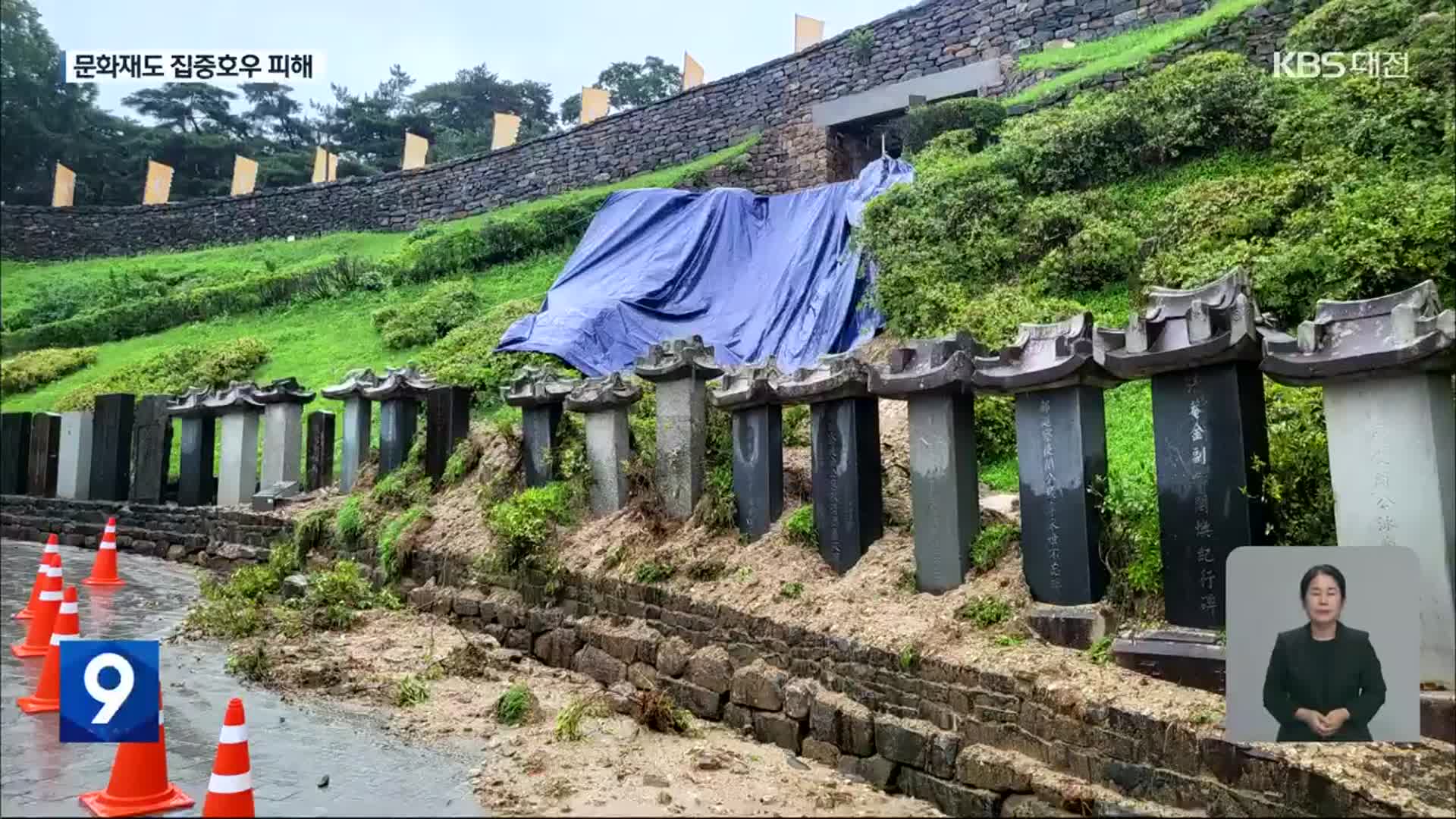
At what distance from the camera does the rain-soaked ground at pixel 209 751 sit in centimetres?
254

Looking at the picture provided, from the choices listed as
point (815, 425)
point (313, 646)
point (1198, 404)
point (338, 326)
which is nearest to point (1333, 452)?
point (1198, 404)

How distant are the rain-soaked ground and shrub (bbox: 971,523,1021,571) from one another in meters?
2.70

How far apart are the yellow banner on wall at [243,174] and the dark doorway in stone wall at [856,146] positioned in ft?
39.4

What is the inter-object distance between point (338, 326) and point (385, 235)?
6.43 metres

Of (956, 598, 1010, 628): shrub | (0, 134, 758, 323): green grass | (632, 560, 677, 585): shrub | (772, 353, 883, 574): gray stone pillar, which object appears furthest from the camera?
(0, 134, 758, 323): green grass

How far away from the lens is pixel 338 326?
18.0 meters

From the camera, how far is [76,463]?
11.8 metres

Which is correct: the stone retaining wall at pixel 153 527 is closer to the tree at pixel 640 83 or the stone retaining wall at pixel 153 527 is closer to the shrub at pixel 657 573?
the shrub at pixel 657 573

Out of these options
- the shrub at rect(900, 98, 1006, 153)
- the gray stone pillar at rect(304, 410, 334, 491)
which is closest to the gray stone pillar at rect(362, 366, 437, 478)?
the gray stone pillar at rect(304, 410, 334, 491)

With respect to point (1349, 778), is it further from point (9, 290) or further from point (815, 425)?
point (9, 290)

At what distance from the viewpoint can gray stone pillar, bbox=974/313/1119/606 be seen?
14.4 feet

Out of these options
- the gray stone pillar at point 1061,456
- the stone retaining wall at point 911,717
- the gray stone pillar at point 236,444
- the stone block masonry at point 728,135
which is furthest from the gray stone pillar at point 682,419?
the stone block masonry at point 728,135

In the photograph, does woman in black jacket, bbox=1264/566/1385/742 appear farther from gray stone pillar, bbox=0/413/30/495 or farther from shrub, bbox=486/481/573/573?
gray stone pillar, bbox=0/413/30/495

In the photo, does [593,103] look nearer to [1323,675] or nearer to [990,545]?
[990,545]
